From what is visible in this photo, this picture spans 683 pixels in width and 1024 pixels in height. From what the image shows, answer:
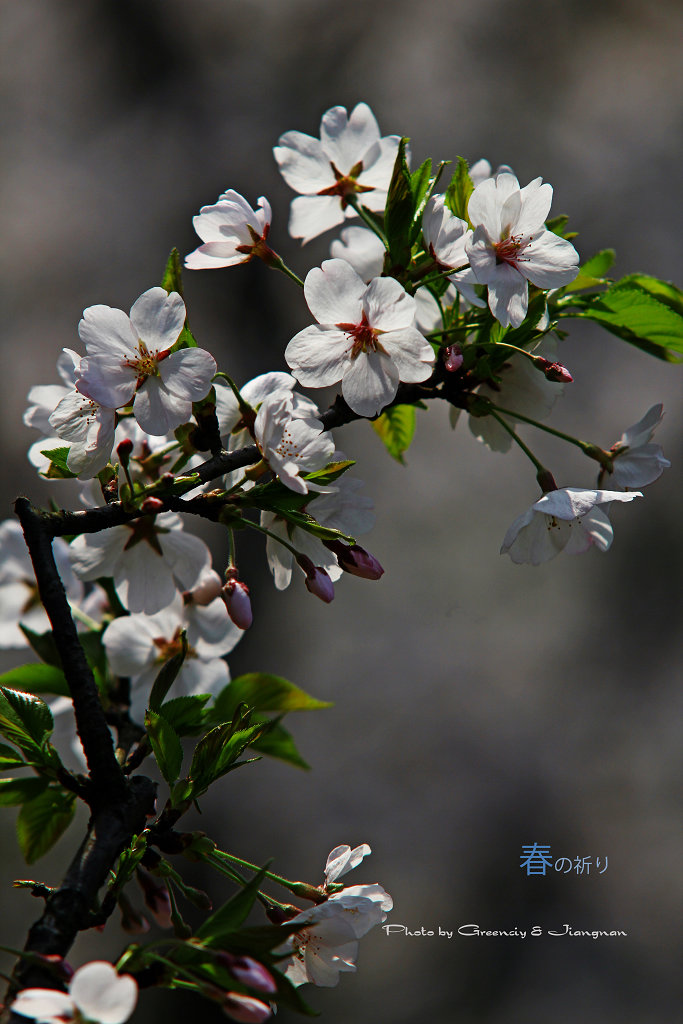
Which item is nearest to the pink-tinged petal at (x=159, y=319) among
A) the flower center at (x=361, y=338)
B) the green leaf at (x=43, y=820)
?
the flower center at (x=361, y=338)

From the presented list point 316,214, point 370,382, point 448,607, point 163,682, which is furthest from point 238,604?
point 448,607

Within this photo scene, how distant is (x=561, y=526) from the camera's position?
0.61m

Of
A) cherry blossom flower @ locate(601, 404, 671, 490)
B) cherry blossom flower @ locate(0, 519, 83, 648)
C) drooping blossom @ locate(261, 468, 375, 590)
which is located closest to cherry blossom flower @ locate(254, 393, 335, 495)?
drooping blossom @ locate(261, 468, 375, 590)

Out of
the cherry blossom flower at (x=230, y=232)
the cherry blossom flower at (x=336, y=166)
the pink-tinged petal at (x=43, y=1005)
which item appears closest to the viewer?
the pink-tinged petal at (x=43, y=1005)

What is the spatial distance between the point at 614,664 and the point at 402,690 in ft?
1.84

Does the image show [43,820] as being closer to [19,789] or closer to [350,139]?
[19,789]

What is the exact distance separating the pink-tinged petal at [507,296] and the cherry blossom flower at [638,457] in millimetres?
135

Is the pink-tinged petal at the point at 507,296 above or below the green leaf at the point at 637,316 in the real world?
above

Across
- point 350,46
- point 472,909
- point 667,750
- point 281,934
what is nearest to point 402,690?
point 472,909

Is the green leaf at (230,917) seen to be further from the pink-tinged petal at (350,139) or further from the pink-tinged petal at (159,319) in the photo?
the pink-tinged petal at (350,139)

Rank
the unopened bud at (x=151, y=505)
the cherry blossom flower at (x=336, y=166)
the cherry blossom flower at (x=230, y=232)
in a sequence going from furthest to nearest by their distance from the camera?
the cherry blossom flower at (x=336, y=166)
the cherry blossom flower at (x=230, y=232)
the unopened bud at (x=151, y=505)

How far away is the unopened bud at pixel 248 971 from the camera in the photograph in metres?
0.35

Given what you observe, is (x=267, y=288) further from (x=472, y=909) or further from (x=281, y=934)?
(x=281, y=934)

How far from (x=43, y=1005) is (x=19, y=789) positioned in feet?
0.76
